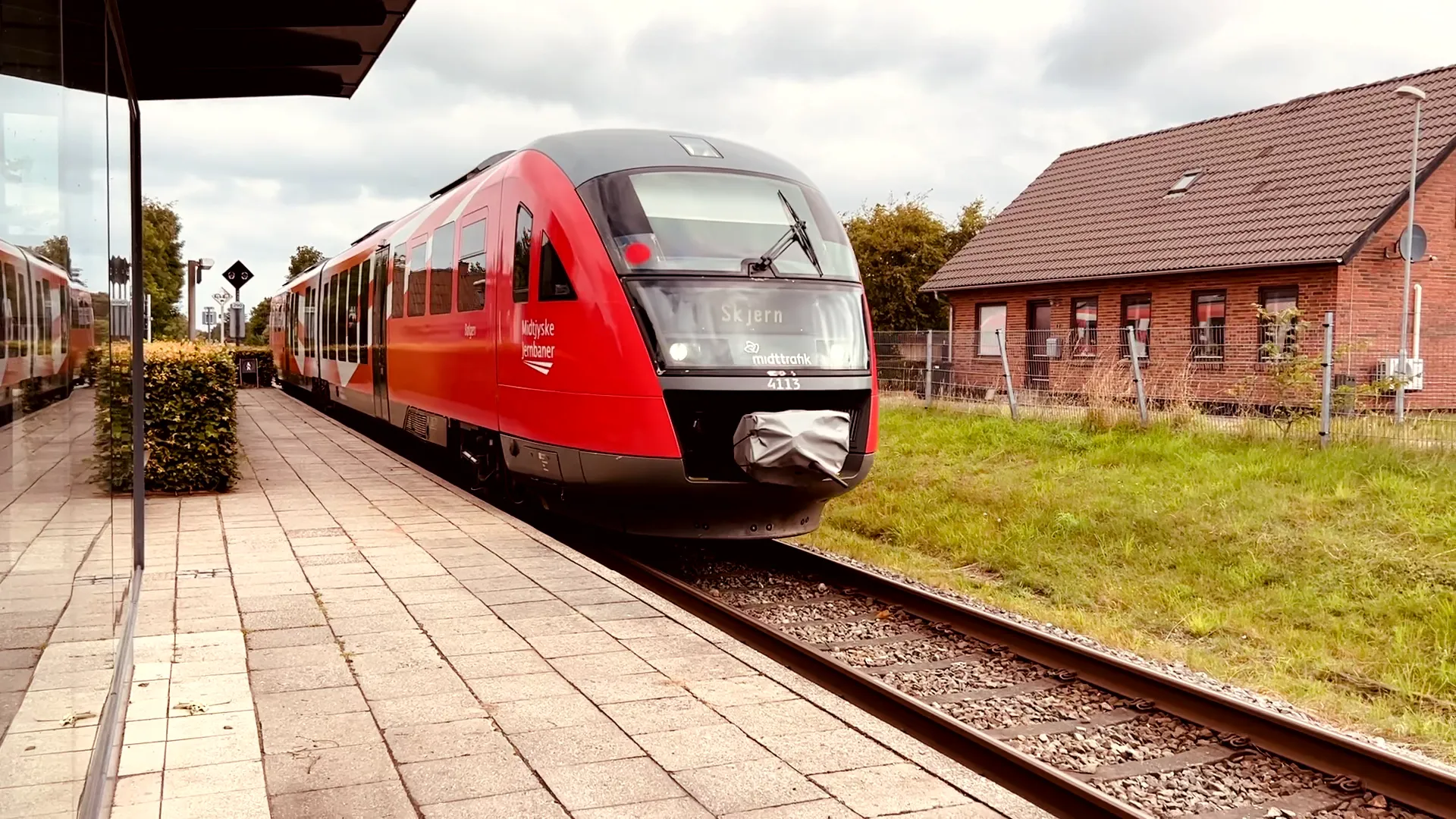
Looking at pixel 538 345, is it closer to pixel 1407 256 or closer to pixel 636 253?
pixel 636 253

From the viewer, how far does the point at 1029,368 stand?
19156 millimetres

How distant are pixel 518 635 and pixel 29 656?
3641 millimetres

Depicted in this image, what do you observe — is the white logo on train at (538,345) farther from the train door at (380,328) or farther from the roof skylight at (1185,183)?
the roof skylight at (1185,183)

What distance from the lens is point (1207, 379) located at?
53.3 ft

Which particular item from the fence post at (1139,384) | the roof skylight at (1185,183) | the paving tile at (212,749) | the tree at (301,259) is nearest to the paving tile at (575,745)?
the paving tile at (212,749)

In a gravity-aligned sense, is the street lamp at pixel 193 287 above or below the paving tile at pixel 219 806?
above

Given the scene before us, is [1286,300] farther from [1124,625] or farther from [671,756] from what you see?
[671,756]

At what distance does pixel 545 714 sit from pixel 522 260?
510cm

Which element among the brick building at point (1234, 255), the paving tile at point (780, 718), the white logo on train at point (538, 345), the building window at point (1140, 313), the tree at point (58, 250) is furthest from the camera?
the building window at point (1140, 313)

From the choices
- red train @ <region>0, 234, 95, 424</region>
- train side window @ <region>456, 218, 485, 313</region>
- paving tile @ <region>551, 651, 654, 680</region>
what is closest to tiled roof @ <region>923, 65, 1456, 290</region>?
train side window @ <region>456, 218, 485, 313</region>

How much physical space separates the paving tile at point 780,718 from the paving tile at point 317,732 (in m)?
1.33

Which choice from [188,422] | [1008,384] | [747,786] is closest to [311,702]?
[747,786]

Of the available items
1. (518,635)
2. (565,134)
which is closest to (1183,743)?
(518,635)

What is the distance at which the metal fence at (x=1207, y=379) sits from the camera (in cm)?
1241
